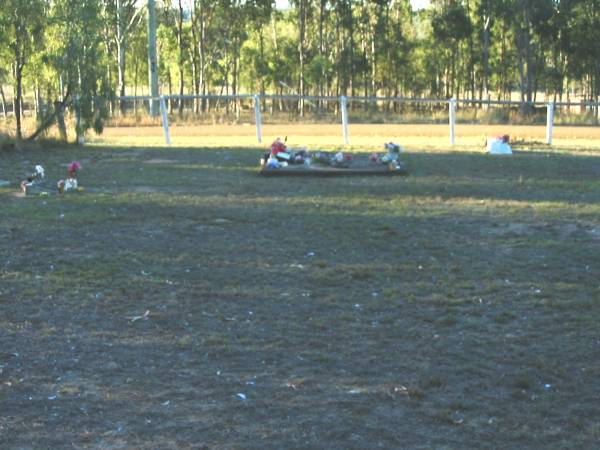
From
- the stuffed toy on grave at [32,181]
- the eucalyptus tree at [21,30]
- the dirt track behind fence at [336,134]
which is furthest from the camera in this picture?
the dirt track behind fence at [336,134]

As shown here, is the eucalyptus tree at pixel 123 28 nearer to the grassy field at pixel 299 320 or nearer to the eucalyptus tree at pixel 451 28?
the eucalyptus tree at pixel 451 28

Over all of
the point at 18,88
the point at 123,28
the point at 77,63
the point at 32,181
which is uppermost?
the point at 123,28

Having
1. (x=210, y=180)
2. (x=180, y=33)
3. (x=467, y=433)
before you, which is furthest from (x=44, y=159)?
(x=180, y=33)

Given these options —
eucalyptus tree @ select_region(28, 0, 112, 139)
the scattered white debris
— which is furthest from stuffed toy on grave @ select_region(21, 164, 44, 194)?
the scattered white debris

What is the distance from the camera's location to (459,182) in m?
14.5

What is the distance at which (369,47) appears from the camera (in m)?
56.0

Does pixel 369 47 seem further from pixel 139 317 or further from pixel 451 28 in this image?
pixel 139 317

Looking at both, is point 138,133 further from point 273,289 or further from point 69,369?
point 69,369

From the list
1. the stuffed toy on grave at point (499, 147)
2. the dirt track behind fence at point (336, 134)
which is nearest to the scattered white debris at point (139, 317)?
the stuffed toy on grave at point (499, 147)

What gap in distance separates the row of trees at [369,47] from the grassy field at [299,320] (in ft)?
117

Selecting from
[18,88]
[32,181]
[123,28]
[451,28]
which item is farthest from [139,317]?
[451,28]

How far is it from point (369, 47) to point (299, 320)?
50.9 metres

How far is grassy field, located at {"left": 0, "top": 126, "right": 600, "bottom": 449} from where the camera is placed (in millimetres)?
4715

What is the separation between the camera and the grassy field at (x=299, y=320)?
4.71 metres
